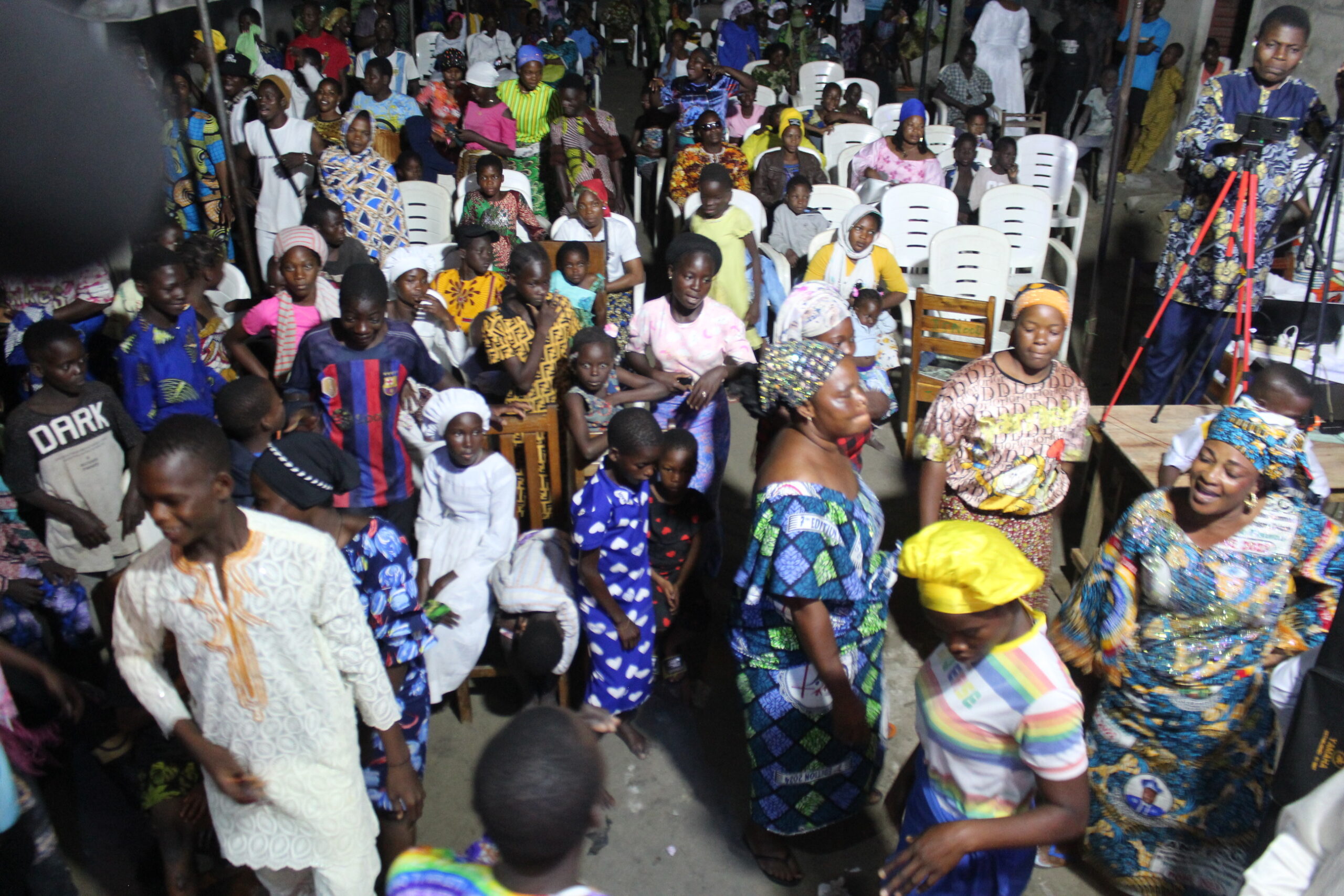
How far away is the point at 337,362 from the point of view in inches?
143

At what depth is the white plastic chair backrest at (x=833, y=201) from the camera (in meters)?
7.16

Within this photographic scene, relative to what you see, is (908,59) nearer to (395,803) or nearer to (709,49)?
(709,49)

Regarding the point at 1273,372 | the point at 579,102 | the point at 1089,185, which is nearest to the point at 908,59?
the point at 1089,185

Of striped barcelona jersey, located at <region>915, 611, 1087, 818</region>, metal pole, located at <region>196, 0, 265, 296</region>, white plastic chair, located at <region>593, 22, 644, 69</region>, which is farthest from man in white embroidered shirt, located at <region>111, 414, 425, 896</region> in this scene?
white plastic chair, located at <region>593, 22, 644, 69</region>

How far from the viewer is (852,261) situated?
5836 mm

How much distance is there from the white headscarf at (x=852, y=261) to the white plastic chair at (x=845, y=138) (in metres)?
3.02

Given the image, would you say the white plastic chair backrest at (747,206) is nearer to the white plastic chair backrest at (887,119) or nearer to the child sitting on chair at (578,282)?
the child sitting on chair at (578,282)

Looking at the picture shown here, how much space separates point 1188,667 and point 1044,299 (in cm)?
131

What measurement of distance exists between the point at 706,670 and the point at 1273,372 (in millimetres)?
2417

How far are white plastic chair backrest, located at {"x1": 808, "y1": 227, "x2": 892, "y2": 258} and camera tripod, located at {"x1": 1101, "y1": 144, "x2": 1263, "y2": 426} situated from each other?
1848 millimetres

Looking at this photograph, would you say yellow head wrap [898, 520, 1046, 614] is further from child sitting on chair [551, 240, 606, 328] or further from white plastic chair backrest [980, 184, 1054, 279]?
white plastic chair backrest [980, 184, 1054, 279]

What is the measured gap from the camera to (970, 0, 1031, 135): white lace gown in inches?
410

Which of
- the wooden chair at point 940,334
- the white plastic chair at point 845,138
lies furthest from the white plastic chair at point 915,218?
the white plastic chair at point 845,138

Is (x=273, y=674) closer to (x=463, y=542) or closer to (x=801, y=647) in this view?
(x=801, y=647)
